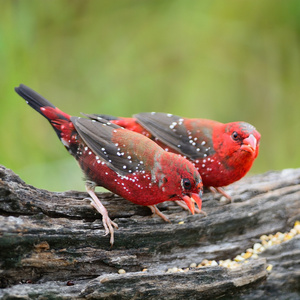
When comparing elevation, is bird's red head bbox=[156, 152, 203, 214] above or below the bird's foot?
above

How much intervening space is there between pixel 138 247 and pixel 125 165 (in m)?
0.63

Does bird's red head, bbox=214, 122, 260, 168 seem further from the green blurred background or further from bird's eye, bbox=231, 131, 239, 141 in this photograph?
the green blurred background

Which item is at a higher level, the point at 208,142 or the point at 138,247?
the point at 208,142

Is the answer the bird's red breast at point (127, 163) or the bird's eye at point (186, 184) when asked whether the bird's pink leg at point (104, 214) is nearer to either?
the bird's red breast at point (127, 163)

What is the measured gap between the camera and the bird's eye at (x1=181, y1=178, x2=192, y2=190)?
3.69 meters

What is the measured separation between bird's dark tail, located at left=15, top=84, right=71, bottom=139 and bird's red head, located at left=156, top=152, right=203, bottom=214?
3.29 ft

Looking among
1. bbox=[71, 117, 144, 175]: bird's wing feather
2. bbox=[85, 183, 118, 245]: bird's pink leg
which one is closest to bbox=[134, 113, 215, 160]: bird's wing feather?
bbox=[71, 117, 144, 175]: bird's wing feather

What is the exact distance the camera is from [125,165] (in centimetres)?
388

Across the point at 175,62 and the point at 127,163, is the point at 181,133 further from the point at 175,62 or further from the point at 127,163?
the point at 175,62

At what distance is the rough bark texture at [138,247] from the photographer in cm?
Answer: 326

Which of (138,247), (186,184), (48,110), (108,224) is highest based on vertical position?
(48,110)

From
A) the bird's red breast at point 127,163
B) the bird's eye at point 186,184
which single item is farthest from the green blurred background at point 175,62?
the bird's eye at point 186,184

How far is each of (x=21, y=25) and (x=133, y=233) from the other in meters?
3.51

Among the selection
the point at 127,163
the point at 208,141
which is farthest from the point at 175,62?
the point at 127,163
